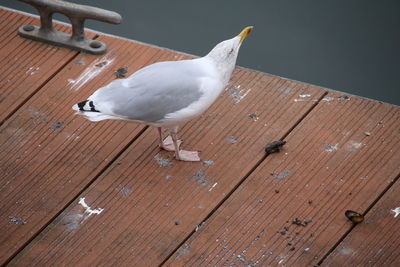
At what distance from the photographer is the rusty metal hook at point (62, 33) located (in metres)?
4.60

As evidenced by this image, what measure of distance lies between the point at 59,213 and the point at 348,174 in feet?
4.77

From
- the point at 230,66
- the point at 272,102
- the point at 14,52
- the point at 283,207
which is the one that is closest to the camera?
the point at 283,207

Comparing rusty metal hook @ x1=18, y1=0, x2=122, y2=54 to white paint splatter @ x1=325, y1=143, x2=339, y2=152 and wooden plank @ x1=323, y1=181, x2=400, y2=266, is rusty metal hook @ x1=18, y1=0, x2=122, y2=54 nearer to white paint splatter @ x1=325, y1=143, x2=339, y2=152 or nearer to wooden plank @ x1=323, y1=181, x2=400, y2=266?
white paint splatter @ x1=325, y1=143, x2=339, y2=152

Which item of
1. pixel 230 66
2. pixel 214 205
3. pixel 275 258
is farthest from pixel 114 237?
pixel 230 66

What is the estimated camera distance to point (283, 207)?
12.3ft

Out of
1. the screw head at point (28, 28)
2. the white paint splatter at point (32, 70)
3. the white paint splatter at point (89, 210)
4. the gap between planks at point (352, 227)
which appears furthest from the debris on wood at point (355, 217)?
the screw head at point (28, 28)

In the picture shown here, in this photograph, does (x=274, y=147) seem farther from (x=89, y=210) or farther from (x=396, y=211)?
(x=89, y=210)

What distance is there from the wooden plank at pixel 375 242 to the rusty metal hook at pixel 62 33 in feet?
6.29

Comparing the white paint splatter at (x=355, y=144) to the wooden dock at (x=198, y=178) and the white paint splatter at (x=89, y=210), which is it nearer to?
the wooden dock at (x=198, y=178)

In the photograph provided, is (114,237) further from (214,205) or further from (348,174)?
(348,174)

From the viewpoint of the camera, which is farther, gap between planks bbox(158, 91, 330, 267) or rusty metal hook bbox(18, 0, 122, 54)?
rusty metal hook bbox(18, 0, 122, 54)

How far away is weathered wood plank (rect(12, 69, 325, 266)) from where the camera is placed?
356 cm

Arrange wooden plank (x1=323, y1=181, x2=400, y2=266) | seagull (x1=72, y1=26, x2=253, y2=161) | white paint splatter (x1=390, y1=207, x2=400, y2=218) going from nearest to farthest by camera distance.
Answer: wooden plank (x1=323, y1=181, x2=400, y2=266), white paint splatter (x1=390, y1=207, x2=400, y2=218), seagull (x1=72, y1=26, x2=253, y2=161)

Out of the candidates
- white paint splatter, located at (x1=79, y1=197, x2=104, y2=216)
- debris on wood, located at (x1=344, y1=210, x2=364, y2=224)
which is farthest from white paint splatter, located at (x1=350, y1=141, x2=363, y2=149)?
white paint splatter, located at (x1=79, y1=197, x2=104, y2=216)
